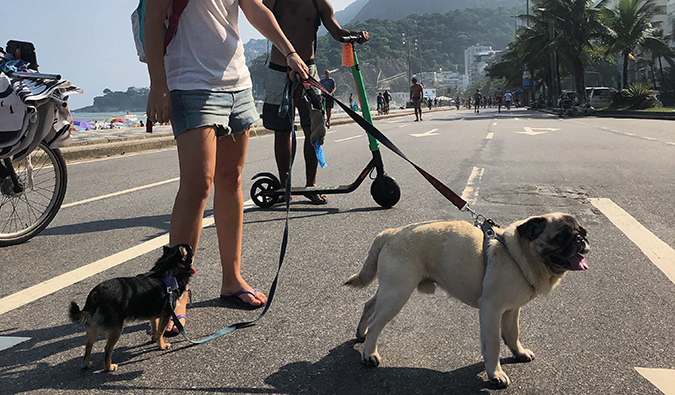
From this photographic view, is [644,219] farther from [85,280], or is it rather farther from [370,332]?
[85,280]

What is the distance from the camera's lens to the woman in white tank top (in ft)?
8.92

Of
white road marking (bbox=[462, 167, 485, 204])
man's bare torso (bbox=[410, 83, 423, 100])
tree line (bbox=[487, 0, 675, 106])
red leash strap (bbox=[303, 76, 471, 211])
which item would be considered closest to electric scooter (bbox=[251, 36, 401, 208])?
white road marking (bbox=[462, 167, 485, 204])

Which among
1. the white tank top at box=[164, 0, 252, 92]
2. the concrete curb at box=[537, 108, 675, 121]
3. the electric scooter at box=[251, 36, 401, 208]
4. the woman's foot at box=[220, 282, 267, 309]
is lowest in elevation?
the concrete curb at box=[537, 108, 675, 121]

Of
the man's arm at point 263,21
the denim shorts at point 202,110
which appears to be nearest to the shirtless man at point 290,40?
the man's arm at point 263,21

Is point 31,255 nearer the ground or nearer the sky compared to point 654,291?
nearer the sky

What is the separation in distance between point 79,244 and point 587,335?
369 cm

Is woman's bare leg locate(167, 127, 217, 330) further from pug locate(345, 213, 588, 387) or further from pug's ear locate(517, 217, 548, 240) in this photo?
pug's ear locate(517, 217, 548, 240)

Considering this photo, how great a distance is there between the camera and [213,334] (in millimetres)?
2762

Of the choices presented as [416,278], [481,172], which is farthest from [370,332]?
[481,172]

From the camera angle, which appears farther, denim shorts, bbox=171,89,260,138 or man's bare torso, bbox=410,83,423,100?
man's bare torso, bbox=410,83,423,100

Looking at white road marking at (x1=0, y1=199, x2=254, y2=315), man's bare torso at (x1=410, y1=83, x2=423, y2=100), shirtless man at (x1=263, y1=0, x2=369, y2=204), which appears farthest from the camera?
man's bare torso at (x1=410, y1=83, x2=423, y2=100)

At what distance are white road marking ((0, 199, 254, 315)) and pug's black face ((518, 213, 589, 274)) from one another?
107 inches

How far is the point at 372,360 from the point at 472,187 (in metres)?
4.75

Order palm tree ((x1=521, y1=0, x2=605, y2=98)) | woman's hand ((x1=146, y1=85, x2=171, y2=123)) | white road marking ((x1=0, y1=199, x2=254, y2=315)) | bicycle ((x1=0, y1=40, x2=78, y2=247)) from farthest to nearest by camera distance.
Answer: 1. palm tree ((x1=521, y1=0, x2=605, y2=98))
2. bicycle ((x1=0, y1=40, x2=78, y2=247))
3. white road marking ((x1=0, y1=199, x2=254, y2=315))
4. woman's hand ((x1=146, y1=85, x2=171, y2=123))
